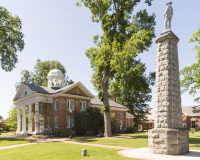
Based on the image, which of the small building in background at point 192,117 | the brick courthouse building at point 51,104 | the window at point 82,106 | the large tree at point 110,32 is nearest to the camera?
the large tree at point 110,32

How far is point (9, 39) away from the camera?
28.1 m

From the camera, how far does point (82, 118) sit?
28969 millimetres

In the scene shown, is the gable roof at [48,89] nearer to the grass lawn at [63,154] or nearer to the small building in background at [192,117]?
the grass lawn at [63,154]

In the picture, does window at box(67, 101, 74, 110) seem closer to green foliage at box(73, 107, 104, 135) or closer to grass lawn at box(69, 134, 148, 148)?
green foliage at box(73, 107, 104, 135)

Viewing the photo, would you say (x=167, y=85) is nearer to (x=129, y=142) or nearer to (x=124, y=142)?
(x=129, y=142)

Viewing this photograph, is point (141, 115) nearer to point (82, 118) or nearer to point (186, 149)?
point (82, 118)

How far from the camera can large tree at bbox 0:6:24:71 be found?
27.2m

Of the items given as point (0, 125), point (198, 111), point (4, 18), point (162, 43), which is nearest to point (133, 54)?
point (162, 43)

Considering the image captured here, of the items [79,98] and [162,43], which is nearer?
[162,43]

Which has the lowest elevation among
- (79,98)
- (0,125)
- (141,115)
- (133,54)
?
(0,125)

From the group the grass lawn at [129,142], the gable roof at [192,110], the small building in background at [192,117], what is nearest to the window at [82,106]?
the grass lawn at [129,142]

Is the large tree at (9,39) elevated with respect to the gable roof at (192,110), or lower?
elevated

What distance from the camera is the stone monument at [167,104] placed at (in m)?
10.5

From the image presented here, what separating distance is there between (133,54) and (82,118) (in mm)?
13245
